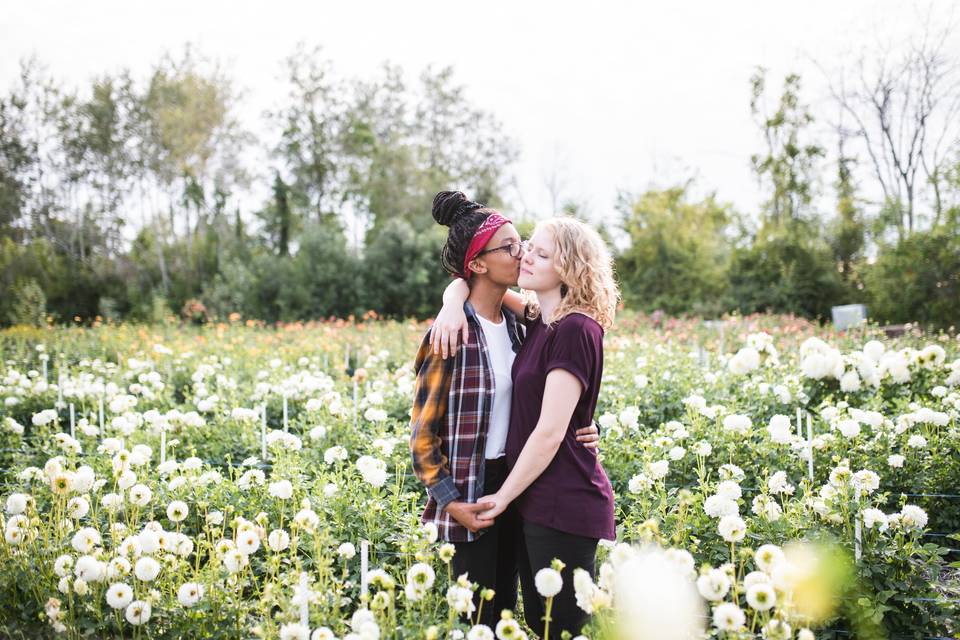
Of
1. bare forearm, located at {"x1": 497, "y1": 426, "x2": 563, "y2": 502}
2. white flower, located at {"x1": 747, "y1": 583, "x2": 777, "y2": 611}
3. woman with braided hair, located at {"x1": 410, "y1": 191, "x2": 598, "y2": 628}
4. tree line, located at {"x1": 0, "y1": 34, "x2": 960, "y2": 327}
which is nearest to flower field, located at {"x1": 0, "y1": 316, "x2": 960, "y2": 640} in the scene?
white flower, located at {"x1": 747, "y1": 583, "x2": 777, "y2": 611}

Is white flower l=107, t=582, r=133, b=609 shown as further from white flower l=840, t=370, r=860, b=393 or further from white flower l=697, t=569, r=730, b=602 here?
white flower l=840, t=370, r=860, b=393

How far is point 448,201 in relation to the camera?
7.14ft

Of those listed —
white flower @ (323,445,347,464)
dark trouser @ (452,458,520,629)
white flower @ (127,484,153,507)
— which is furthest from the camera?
white flower @ (323,445,347,464)

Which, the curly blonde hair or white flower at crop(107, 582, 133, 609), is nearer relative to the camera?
the curly blonde hair

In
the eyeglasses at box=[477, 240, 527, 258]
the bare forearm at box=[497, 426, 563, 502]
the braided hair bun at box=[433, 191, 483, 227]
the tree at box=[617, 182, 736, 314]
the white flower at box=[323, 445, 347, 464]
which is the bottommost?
the white flower at box=[323, 445, 347, 464]

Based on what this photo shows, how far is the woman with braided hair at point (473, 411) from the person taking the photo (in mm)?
2043

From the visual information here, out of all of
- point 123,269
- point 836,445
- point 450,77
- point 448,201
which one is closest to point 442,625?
point 448,201

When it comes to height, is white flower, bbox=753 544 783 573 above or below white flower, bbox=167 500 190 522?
above

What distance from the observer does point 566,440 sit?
200 centimetres

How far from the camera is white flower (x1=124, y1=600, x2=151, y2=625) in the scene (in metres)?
2.11

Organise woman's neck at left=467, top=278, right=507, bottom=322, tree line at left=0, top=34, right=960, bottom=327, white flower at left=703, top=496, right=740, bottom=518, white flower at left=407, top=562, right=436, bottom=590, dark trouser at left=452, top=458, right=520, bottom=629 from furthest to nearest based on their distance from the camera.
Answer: tree line at left=0, top=34, right=960, bottom=327 → white flower at left=703, top=496, right=740, bottom=518 → woman's neck at left=467, top=278, right=507, bottom=322 → dark trouser at left=452, top=458, right=520, bottom=629 → white flower at left=407, top=562, right=436, bottom=590

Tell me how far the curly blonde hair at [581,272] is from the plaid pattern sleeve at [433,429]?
0.34 meters

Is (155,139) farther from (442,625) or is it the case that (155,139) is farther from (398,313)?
(442,625)

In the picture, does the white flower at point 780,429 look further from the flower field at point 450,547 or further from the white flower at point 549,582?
the white flower at point 549,582
